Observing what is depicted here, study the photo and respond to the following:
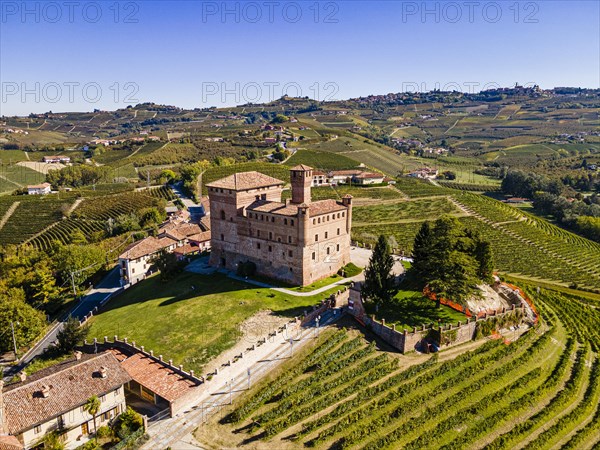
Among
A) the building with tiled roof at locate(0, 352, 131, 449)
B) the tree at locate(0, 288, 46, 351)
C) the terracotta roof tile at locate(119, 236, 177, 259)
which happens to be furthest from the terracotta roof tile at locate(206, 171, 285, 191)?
the building with tiled roof at locate(0, 352, 131, 449)

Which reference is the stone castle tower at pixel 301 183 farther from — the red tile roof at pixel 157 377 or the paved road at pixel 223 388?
the red tile roof at pixel 157 377

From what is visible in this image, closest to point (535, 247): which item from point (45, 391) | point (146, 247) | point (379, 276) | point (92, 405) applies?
point (379, 276)

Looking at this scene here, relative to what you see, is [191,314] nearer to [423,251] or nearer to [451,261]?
[423,251]

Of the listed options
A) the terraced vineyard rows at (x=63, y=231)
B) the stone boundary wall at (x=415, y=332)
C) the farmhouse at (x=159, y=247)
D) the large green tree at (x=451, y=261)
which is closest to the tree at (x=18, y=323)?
the farmhouse at (x=159, y=247)

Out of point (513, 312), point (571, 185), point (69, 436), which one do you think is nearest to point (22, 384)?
point (69, 436)

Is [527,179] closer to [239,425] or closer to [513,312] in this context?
[513,312]

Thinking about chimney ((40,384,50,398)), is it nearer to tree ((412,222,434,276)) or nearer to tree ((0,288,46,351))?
tree ((0,288,46,351))
